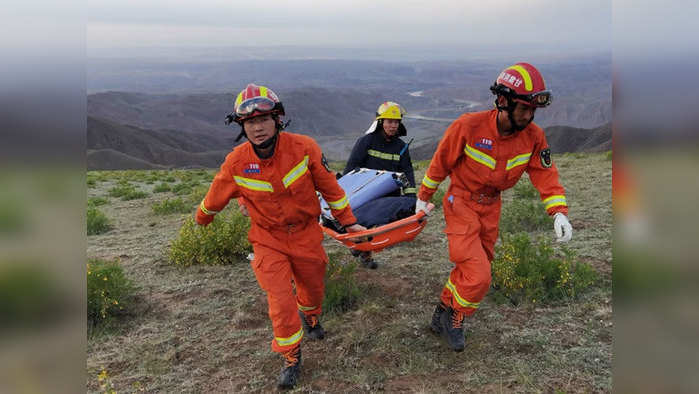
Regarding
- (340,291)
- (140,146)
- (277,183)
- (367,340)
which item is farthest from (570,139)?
(277,183)

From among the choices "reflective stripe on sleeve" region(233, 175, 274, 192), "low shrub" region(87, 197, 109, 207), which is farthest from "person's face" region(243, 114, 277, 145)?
"low shrub" region(87, 197, 109, 207)

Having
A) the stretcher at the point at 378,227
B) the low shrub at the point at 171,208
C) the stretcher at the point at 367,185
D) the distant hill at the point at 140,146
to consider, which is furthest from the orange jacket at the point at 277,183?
the distant hill at the point at 140,146

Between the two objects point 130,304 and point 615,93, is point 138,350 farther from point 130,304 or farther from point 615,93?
point 615,93

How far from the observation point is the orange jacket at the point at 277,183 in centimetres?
367

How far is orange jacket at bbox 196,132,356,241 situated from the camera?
3668 millimetres

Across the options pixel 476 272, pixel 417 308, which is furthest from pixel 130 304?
pixel 476 272

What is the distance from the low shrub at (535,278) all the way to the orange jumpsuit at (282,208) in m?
2.31

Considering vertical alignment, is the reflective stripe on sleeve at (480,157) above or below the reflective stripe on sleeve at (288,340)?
above

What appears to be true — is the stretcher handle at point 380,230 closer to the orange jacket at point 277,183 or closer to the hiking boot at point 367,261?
the orange jacket at point 277,183

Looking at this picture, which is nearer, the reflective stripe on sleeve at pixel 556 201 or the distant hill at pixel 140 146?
the reflective stripe on sleeve at pixel 556 201

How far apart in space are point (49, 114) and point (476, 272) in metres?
3.45

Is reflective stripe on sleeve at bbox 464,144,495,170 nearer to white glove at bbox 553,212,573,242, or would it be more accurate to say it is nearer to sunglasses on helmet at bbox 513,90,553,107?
sunglasses on helmet at bbox 513,90,553,107

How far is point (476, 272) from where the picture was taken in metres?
3.84

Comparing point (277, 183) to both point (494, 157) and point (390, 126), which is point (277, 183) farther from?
point (390, 126)
